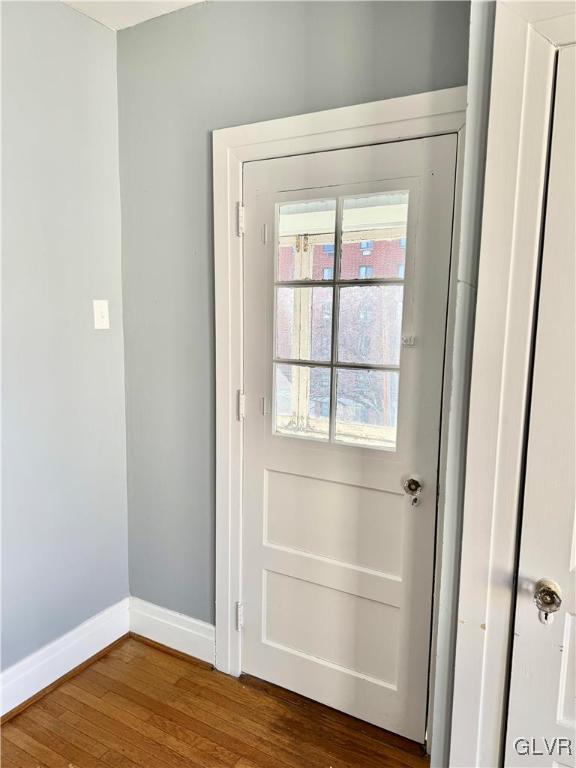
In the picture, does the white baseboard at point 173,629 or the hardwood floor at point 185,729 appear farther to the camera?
the white baseboard at point 173,629

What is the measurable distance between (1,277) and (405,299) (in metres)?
1.39

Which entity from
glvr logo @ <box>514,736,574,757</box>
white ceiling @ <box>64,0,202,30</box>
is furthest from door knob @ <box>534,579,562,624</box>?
white ceiling @ <box>64,0,202,30</box>

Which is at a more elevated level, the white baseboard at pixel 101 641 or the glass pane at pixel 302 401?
the glass pane at pixel 302 401

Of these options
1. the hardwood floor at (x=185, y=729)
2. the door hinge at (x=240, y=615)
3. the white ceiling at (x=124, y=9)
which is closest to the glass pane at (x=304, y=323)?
the door hinge at (x=240, y=615)

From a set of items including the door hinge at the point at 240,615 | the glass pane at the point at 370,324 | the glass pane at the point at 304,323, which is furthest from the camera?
the door hinge at the point at 240,615

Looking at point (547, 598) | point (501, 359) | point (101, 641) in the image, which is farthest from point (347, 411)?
point (101, 641)

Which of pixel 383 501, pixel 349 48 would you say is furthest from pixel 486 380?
pixel 349 48

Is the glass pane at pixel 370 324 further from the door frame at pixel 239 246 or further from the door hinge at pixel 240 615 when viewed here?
the door hinge at pixel 240 615

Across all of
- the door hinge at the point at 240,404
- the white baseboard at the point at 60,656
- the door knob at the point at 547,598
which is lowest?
the white baseboard at the point at 60,656

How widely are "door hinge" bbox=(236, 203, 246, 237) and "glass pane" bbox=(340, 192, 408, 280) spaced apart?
0.39 metres

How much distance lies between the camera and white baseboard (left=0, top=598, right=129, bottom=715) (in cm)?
176

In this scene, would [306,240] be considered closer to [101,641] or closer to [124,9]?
[124,9]

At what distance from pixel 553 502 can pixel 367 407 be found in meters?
0.69

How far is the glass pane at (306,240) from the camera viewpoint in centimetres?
162
